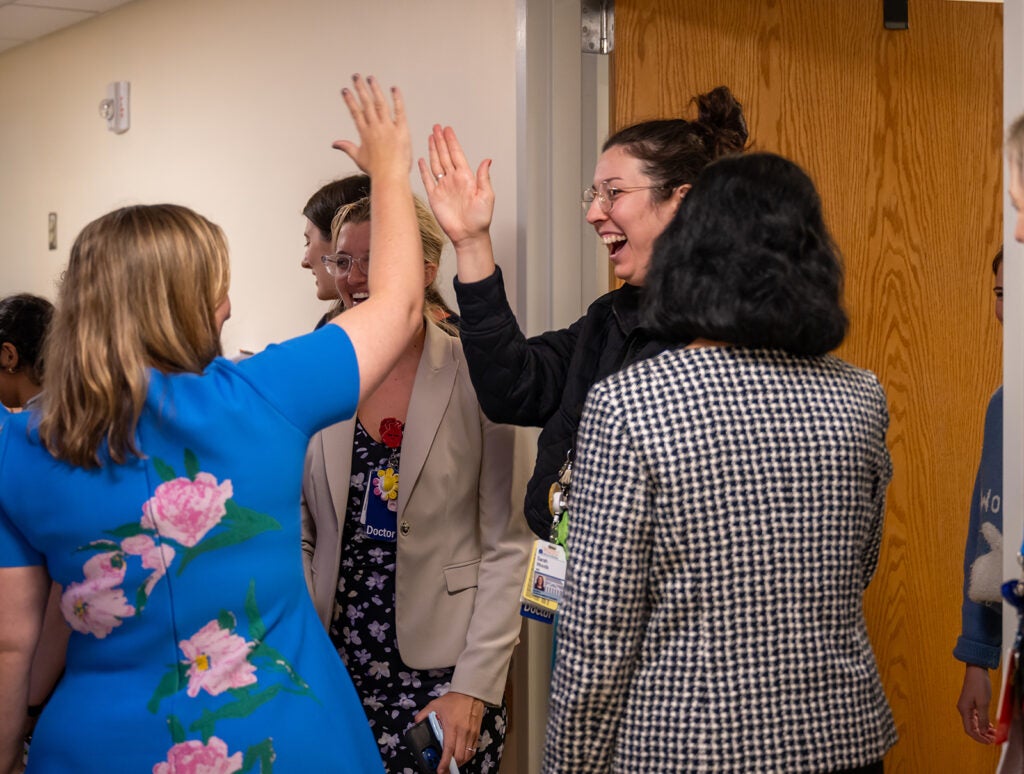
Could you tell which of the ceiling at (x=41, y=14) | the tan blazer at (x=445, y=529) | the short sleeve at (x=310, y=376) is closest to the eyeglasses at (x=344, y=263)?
the tan blazer at (x=445, y=529)

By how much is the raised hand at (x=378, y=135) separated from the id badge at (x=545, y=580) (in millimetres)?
661

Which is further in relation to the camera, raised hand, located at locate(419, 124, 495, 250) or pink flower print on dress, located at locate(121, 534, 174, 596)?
raised hand, located at locate(419, 124, 495, 250)

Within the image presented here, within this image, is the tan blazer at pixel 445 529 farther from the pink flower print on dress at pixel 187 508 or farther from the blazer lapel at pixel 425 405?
the pink flower print on dress at pixel 187 508

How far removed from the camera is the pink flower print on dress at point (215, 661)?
1.28 m

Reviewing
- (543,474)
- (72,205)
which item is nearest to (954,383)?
(543,474)

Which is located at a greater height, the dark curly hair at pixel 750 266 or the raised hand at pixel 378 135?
the raised hand at pixel 378 135

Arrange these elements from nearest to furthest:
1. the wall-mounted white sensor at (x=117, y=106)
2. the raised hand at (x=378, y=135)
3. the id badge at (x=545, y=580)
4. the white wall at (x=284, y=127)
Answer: the raised hand at (x=378, y=135)
the id badge at (x=545, y=580)
the white wall at (x=284, y=127)
the wall-mounted white sensor at (x=117, y=106)

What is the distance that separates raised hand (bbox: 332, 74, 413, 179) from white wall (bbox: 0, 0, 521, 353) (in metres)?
0.84

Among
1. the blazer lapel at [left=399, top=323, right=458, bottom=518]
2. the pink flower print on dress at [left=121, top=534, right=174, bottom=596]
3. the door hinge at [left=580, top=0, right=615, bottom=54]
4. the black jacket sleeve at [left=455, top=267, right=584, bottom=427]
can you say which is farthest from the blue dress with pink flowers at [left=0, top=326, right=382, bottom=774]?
the door hinge at [left=580, top=0, right=615, bottom=54]

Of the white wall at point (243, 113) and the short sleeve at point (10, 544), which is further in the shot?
the white wall at point (243, 113)

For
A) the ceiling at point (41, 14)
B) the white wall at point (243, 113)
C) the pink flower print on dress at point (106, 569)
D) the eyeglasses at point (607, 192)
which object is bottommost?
the pink flower print on dress at point (106, 569)

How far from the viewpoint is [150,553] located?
126cm

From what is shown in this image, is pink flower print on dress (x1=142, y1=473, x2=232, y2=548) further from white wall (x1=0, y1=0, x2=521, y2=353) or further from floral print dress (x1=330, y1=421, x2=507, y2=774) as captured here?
white wall (x1=0, y1=0, x2=521, y2=353)

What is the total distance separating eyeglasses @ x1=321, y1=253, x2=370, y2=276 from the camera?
217 cm
